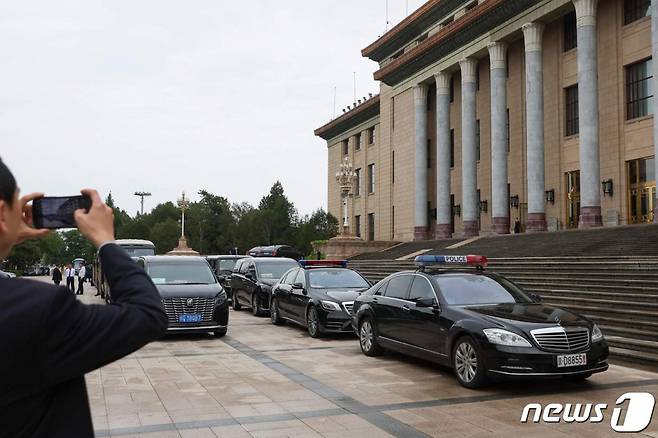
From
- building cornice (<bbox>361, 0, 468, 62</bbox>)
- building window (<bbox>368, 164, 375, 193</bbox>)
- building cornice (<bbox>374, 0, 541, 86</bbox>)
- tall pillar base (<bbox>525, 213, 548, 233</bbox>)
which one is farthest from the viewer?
building window (<bbox>368, 164, 375, 193</bbox>)

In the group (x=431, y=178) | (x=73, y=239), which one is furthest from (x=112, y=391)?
(x=73, y=239)

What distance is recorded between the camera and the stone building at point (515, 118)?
91.0ft

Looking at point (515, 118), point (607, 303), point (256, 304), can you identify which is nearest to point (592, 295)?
point (607, 303)

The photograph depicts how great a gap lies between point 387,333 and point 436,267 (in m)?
1.40

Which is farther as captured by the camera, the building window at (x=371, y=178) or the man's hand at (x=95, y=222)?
the building window at (x=371, y=178)

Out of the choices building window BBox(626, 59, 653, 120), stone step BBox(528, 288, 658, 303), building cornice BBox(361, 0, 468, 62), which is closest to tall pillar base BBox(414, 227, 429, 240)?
building cornice BBox(361, 0, 468, 62)

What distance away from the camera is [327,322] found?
1384 centimetres

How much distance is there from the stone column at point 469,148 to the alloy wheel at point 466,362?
27.9 meters

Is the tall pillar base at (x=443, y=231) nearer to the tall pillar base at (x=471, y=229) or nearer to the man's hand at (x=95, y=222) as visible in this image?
the tall pillar base at (x=471, y=229)

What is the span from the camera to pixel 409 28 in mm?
44062

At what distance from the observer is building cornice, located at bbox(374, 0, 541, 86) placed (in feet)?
107

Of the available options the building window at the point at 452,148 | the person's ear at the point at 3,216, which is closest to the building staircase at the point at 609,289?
the person's ear at the point at 3,216

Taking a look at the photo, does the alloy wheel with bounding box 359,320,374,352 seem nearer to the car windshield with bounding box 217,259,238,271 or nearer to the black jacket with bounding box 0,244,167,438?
the black jacket with bounding box 0,244,167,438

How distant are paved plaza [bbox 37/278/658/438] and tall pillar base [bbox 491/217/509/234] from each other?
23.1 meters
